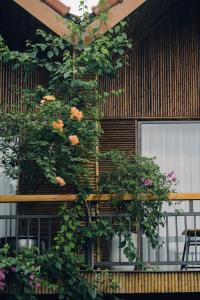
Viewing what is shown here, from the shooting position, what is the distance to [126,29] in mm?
11648

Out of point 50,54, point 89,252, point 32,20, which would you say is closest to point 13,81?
point 32,20

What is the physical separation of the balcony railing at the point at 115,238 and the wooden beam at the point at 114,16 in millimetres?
2007

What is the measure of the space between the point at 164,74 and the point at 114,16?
1966 mm

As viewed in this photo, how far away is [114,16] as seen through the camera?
10695mm

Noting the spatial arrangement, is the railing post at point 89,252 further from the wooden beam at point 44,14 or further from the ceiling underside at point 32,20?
the ceiling underside at point 32,20

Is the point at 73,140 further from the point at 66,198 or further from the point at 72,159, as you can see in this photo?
the point at 66,198

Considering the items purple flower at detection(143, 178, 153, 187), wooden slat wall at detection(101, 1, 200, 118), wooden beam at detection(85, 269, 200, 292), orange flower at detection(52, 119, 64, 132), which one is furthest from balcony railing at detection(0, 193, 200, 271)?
wooden slat wall at detection(101, 1, 200, 118)

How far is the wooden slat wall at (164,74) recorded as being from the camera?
40.3ft

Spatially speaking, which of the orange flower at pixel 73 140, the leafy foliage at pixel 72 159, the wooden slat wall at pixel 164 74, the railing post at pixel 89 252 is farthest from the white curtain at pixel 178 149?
the orange flower at pixel 73 140

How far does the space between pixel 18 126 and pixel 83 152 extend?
82 cm

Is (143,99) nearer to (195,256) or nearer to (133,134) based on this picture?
(133,134)

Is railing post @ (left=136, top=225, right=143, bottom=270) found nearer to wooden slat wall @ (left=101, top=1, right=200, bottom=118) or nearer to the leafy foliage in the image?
the leafy foliage

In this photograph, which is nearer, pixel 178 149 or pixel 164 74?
pixel 178 149

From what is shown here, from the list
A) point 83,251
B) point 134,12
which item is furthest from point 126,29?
point 83,251
